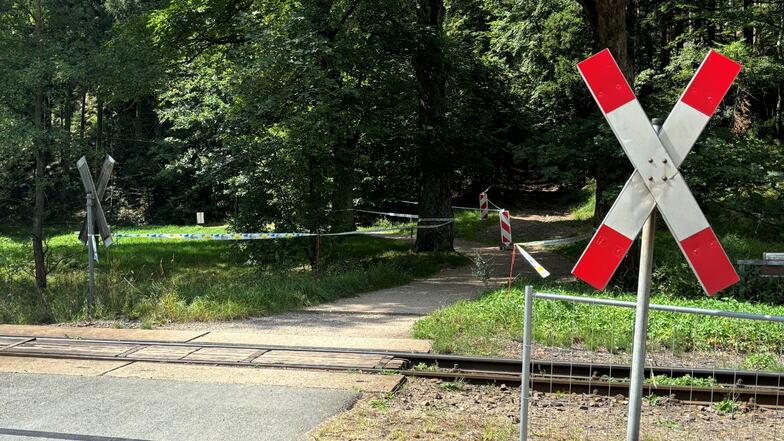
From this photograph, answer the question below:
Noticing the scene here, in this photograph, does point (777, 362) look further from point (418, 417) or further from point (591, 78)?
point (591, 78)

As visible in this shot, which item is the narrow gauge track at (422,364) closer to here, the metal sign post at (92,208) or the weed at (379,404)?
the weed at (379,404)

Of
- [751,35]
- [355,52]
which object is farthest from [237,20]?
[751,35]

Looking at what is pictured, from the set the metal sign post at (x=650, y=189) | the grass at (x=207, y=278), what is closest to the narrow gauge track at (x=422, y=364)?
the grass at (x=207, y=278)

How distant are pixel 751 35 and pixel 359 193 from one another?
1645cm

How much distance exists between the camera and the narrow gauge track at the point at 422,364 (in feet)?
21.3

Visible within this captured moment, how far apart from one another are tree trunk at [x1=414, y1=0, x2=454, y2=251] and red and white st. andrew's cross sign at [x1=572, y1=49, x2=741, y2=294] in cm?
1444

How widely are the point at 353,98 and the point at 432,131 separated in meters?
2.85

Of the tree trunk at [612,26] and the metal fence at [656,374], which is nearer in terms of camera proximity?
the metal fence at [656,374]

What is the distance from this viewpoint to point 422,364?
7.55 metres

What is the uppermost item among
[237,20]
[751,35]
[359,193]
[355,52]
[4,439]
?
[751,35]

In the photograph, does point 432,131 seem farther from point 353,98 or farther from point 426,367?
point 426,367

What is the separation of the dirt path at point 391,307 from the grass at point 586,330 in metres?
0.88

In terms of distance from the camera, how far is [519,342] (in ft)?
28.5

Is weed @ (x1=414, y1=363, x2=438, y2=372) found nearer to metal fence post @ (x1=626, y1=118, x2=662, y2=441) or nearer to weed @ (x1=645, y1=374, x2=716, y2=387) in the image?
weed @ (x1=645, y1=374, x2=716, y2=387)
